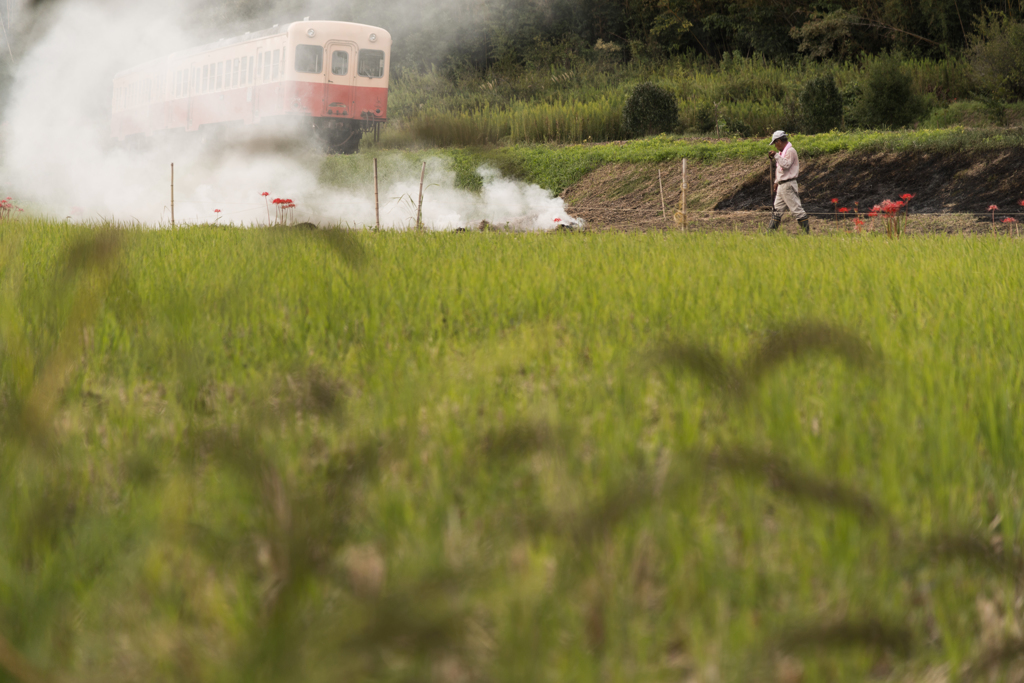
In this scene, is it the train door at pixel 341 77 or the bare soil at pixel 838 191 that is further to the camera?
the train door at pixel 341 77

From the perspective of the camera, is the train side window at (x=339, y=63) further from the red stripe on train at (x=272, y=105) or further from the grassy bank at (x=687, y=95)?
the grassy bank at (x=687, y=95)

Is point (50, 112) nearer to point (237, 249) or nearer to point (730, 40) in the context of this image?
point (730, 40)

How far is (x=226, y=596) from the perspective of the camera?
1.21 meters

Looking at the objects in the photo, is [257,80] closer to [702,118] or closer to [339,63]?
[339,63]

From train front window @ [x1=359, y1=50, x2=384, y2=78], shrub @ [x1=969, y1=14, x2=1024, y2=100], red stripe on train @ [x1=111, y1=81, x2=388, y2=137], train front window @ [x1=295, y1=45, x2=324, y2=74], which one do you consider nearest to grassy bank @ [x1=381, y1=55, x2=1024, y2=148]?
shrub @ [x1=969, y1=14, x2=1024, y2=100]

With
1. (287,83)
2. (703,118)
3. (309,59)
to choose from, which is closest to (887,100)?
(703,118)

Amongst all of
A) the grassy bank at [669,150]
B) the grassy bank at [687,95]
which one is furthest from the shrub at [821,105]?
the grassy bank at [669,150]

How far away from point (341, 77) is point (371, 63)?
1101 millimetres

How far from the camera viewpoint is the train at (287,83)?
1994cm

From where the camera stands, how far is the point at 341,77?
2109 cm

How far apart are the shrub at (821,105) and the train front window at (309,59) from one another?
12593 millimetres

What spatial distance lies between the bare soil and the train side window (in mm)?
6447

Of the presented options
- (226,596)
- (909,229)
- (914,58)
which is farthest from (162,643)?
(914,58)

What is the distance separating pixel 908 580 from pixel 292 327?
2441 millimetres
